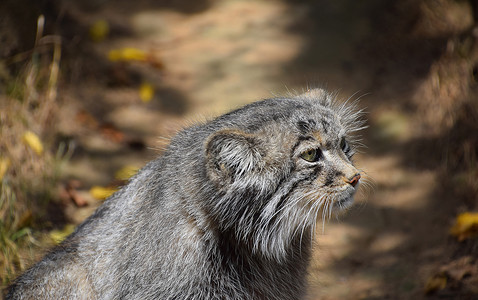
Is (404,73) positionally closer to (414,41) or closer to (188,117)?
(414,41)

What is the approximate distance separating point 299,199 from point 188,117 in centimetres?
392

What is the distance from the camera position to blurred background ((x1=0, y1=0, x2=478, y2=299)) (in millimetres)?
5613

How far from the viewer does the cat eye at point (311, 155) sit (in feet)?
12.0

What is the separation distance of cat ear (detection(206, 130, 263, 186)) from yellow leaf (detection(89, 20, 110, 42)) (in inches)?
200

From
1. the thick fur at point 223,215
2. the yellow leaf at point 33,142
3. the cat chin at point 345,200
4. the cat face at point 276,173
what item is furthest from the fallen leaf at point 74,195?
the cat chin at point 345,200

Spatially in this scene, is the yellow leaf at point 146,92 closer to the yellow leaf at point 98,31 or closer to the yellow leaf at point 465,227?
the yellow leaf at point 98,31

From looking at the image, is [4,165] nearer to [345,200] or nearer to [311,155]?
[311,155]

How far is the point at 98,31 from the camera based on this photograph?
26.6ft

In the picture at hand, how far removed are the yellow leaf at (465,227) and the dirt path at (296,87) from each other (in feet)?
0.77

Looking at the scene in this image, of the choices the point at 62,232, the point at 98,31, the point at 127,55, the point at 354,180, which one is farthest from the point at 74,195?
the point at 354,180

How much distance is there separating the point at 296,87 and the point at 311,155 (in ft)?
13.5

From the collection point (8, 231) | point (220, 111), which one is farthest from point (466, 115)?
point (8, 231)

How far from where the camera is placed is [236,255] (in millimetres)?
3846

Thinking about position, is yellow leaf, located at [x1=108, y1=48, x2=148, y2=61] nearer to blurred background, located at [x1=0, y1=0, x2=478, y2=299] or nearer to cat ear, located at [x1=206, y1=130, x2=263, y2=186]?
blurred background, located at [x1=0, y1=0, x2=478, y2=299]
